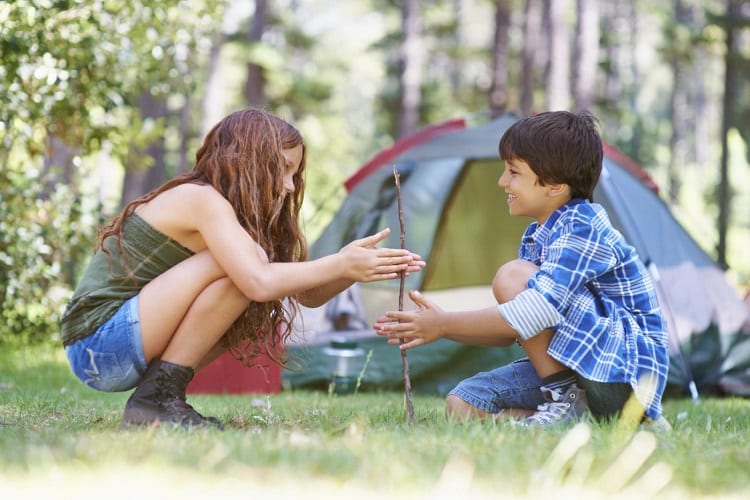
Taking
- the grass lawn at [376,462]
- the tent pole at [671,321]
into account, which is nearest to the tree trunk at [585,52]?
the tent pole at [671,321]

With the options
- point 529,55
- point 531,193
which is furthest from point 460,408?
point 529,55

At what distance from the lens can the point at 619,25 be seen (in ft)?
114

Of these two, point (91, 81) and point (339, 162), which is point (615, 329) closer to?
point (91, 81)

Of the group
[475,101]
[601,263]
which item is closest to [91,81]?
[601,263]

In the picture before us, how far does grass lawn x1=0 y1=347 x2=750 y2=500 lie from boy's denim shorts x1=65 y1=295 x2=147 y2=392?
0.14 m

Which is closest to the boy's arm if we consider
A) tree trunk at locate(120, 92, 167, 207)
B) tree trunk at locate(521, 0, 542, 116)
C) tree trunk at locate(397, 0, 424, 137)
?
tree trunk at locate(120, 92, 167, 207)

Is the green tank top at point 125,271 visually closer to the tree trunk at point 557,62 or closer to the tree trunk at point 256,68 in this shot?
the tree trunk at point 557,62

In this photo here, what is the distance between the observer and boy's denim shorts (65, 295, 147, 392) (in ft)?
8.58

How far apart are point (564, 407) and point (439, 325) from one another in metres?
0.45

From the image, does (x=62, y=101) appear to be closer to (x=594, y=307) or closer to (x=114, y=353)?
(x=114, y=353)

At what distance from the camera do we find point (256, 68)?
14938mm

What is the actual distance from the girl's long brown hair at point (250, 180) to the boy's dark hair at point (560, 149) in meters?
0.68

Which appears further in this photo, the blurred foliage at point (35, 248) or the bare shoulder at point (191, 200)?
the blurred foliage at point (35, 248)

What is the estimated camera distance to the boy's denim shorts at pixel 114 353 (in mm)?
2615
